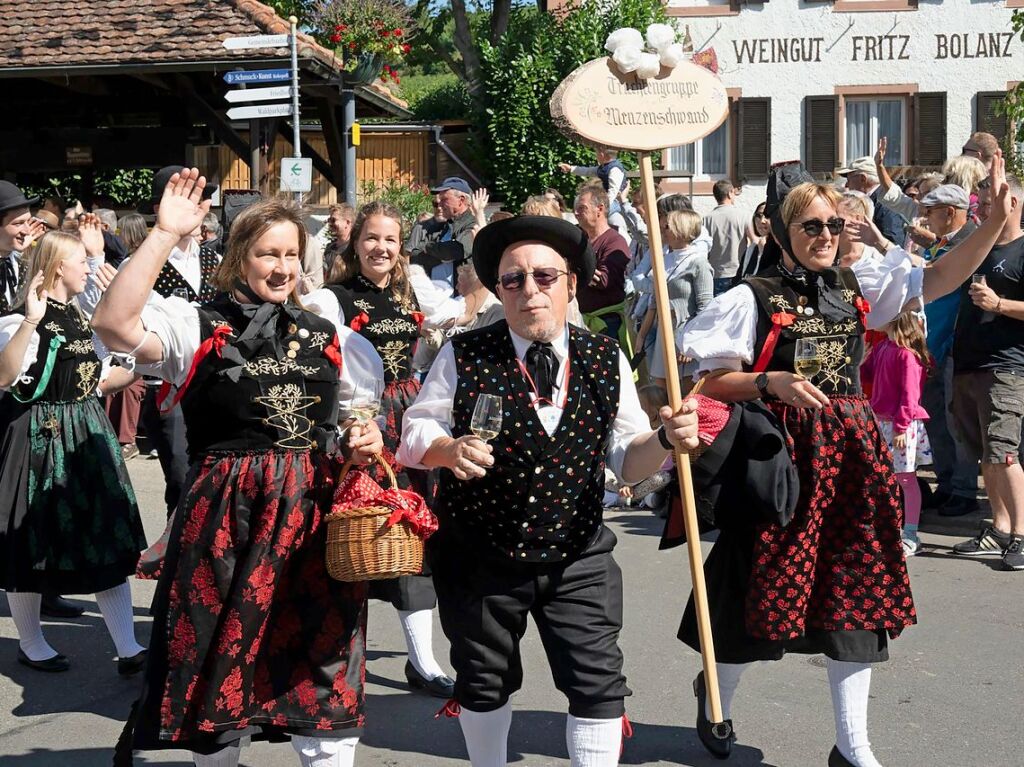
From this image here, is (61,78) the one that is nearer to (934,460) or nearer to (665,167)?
→ (934,460)

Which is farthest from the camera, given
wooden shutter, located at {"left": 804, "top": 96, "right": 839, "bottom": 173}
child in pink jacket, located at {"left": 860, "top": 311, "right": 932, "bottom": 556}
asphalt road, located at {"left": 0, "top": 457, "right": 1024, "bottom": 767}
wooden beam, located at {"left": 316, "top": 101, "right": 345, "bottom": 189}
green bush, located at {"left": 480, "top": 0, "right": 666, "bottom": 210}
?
wooden shutter, located at {"left": 804, "top": 96, "right": 839, "bottom": 173}

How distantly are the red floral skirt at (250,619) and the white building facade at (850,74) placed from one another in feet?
72.4

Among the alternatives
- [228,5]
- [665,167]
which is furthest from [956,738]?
[665,167]

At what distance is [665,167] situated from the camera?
26016 mm

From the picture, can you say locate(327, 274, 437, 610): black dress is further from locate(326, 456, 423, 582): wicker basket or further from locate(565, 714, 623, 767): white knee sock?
locate(565, 714, 623, 767): white knee sock

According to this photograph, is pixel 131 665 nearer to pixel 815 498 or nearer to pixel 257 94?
pixel 815 498

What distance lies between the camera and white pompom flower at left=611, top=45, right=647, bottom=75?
13.2 feet

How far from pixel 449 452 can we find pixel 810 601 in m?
1.50

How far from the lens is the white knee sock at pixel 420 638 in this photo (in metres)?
5.30

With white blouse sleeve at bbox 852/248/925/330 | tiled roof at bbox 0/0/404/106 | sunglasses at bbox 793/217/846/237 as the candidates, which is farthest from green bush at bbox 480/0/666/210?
sunglasses at bbox 793/217/846/237

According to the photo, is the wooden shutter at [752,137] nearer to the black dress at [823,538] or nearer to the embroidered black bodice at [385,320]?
the embroidered black bodice at [385,320]

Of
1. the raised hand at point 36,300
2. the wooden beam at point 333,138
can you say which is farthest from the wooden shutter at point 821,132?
the raised hand at point 36,300

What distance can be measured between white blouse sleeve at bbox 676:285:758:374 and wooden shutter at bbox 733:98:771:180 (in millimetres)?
21829

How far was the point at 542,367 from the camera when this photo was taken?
145 inches
